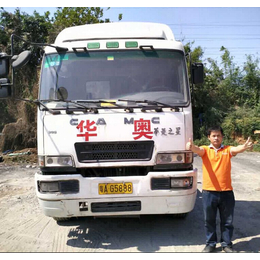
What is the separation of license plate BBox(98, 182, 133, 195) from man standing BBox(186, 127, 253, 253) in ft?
2.94

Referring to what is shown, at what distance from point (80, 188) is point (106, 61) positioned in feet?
5.92

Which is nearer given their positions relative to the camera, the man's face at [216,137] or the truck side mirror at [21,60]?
the man's face at [216,137]

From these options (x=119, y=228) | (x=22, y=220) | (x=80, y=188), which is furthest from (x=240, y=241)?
(x=22, y=220)

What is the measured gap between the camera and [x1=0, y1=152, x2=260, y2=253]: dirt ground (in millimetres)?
4035

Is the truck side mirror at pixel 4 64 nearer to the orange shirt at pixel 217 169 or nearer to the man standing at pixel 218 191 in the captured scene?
the man standing at pixel 218 191

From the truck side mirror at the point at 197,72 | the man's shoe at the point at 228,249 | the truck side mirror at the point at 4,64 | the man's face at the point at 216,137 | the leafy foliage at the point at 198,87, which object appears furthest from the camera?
the leafy foliage at the point at 198,87

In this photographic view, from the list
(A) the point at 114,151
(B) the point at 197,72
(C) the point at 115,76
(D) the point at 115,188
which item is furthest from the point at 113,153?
(B) the point at 197,72

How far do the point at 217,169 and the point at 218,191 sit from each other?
27 cm

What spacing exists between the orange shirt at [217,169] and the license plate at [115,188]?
0.97 meters

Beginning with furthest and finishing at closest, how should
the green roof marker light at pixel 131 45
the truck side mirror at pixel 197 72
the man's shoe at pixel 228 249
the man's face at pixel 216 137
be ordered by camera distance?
the truck side mirror at pixel 197 72, the green roof marker light at pixel 131 45, the man's face at pixel 216 137, the man's shoe at pixel 228 249

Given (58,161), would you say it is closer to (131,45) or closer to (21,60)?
(21,60)

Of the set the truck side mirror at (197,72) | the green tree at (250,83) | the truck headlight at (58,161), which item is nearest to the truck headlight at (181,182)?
the truck headlight at (58,161)

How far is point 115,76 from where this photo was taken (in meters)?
4.34

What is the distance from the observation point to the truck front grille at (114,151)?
3.95 m
